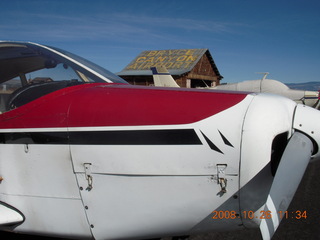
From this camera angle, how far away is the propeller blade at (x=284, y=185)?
126 cm

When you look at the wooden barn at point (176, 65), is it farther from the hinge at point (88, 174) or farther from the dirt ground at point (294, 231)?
the hinge at point (88, 174)

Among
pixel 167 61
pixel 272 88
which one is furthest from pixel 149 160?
pixel 167 61

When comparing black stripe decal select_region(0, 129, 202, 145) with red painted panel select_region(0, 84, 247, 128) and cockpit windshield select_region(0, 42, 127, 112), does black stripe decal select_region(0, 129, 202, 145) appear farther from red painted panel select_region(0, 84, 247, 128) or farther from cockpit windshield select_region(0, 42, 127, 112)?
cockpit windshield select_region(0, 42, 127, 112)

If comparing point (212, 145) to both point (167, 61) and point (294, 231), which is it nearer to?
point (294, 231)

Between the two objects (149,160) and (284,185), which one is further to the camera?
(149,160)

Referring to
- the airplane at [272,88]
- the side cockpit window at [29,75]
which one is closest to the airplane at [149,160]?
the side cockpit window at [29,75]

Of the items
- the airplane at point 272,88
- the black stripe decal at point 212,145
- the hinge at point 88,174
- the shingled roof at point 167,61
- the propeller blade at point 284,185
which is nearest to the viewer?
the propeller blade at point 284,185

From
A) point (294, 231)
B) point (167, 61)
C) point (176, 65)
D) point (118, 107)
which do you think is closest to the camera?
point (118, 107)

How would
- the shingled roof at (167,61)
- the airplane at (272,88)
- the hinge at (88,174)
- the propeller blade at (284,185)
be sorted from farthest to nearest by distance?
the shingled roof at (167,61)
the airplane at (272,88)
the hinge at (88,174)
the propeller blade at (284,185)

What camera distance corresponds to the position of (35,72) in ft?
7.14

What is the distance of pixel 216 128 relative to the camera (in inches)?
53.9

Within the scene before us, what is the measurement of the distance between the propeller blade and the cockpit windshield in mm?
1431

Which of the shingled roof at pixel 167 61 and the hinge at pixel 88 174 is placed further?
the shingled roof at pixel 167 61

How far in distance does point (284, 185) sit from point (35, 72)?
210 cm
